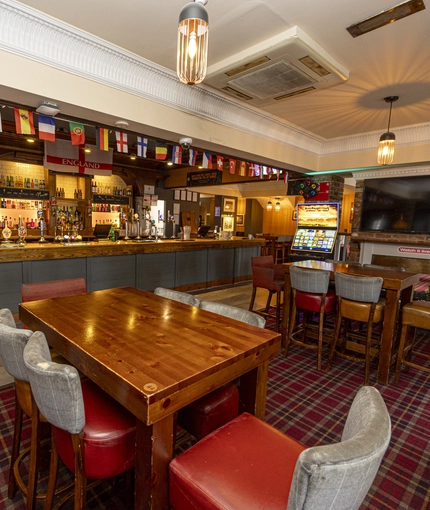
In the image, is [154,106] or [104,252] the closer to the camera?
[154,106]

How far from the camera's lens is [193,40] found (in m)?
1.62

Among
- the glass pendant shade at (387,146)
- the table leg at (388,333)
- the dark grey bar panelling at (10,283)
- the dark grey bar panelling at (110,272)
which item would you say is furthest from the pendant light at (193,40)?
the dark grey bar panelling at (110,272)

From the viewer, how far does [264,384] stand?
1.73m

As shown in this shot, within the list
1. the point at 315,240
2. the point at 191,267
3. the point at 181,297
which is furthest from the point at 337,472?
the point at 315,240

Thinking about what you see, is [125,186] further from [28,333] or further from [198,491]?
[198,491]

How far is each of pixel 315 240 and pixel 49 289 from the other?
18.1ft

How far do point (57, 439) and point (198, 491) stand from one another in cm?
69

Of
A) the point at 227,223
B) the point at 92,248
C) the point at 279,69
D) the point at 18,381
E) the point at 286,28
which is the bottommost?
the point at 18,381

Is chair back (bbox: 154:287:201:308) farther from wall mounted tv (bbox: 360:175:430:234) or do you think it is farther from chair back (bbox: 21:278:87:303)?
wall mounted tv (bbox: 360:175:430:234)

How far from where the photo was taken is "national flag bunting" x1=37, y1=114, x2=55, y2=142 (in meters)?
3.30

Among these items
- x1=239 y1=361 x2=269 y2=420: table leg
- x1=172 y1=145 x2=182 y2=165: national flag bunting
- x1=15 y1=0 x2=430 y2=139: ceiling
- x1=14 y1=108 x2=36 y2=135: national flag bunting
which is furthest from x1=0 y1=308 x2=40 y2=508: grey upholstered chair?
x1=172 y1=145 x2=182 y2=165: national flag bunting

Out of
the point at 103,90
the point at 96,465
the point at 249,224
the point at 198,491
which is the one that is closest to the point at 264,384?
the point at 198,491

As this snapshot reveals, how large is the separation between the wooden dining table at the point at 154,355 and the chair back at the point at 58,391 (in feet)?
0.48

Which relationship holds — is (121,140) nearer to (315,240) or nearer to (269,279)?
(269,279)
